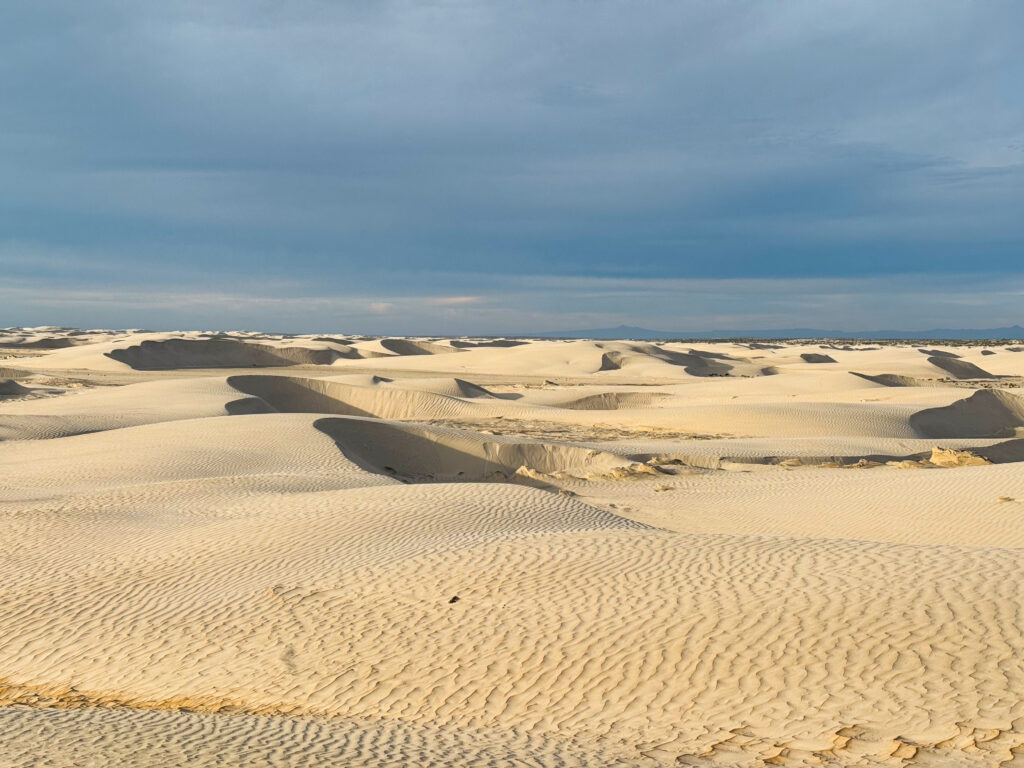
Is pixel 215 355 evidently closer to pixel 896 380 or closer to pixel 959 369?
pixel 896 380

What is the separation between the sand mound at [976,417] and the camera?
23641 mm

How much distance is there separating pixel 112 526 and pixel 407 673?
18.7ft

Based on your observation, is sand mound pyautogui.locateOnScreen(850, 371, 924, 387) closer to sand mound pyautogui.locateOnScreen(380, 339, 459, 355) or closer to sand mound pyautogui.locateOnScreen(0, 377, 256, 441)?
sand mound pyautogui.locateOnScreen(0, 377, 256, 441)

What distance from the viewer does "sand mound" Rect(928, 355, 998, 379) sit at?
49.0 metres

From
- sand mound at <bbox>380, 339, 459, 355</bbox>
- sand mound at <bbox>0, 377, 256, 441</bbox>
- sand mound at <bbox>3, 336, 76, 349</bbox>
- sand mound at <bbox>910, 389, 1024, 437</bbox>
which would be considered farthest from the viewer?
sand mound at <bbox>3, 336, 76, 349</bbox>

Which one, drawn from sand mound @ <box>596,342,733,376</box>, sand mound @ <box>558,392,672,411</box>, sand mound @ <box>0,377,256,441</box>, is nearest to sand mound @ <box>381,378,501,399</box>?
sand mound @ <box>558,392,672,411</box>

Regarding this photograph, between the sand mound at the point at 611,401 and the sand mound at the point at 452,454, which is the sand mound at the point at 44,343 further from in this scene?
the sand mound at the point at 452,454

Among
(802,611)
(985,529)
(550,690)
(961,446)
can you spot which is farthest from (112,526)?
(961,446)

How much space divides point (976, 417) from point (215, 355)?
4296cm

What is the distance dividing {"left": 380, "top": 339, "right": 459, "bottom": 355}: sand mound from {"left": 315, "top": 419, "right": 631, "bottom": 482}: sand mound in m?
47.1

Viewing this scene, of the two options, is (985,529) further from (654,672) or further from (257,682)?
(257,682)

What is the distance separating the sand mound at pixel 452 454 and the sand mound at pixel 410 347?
154ft

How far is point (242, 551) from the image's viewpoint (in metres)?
9.02

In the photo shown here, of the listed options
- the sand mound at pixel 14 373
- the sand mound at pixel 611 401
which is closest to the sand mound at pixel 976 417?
the sand mound at pixel 611 401
